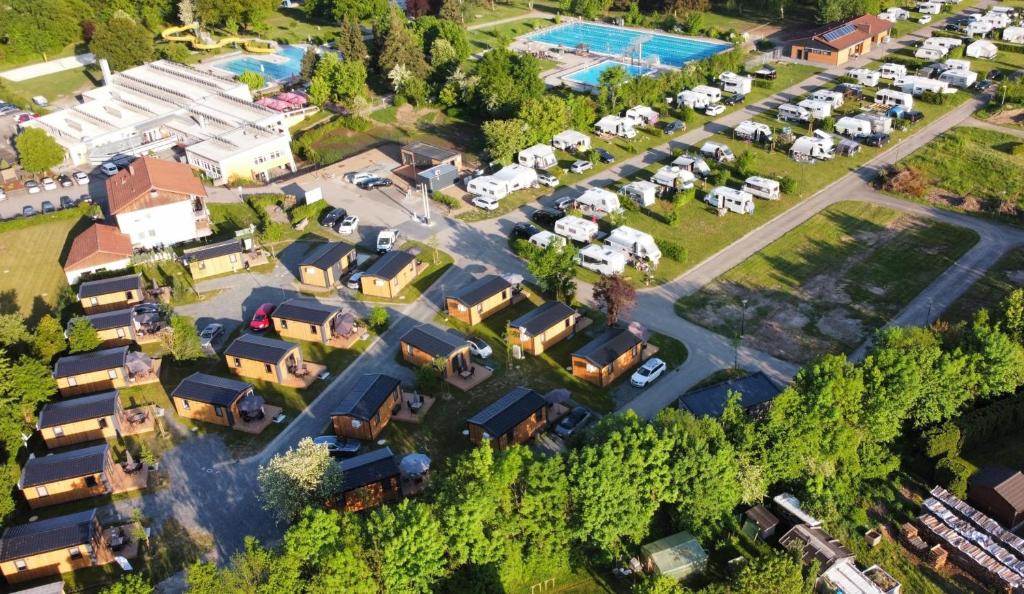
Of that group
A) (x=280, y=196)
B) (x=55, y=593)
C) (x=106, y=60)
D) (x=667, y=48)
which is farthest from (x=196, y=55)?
(x=55, y=593)

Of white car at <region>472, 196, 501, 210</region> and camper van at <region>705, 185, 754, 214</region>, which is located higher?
white car at <region>472, 196, 501, 210</region>

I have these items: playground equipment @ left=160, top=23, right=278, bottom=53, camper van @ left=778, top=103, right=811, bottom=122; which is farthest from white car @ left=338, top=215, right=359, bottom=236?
playground equipment @ left=160, top=23, right=278, bottom=53

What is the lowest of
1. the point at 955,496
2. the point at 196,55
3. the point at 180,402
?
the point at 955,496

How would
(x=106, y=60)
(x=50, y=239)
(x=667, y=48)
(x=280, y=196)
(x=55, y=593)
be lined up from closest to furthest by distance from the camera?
(x=55, y=593)
(x=50, y=239)
(x=280, y=196)
(x=106, y=60)
(x=667, y=48)

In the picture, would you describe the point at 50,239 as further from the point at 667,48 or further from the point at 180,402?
the point at 667,48

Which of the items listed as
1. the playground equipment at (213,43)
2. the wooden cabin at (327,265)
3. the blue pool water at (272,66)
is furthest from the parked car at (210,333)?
the playground equipment at (213,43)

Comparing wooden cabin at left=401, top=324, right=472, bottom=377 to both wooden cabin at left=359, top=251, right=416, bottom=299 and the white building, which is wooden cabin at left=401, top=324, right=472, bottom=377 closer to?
wooden cabin at left=359, top=251, right=416, bottom=299

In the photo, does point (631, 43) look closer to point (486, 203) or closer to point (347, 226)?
point (486, 203)
